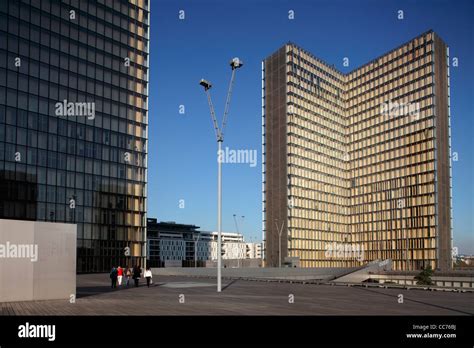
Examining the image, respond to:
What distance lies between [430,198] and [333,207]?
26.2m

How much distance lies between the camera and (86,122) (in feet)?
294

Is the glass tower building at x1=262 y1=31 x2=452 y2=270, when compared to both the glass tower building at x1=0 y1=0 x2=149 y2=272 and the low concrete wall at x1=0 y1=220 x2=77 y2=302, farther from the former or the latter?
the low concrete wall at x1=0 y1=220 x2=77 y2=302

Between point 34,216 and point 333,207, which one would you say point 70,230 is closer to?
point 34,216

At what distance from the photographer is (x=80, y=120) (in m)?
89.1

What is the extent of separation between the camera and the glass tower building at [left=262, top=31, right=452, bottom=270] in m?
117
